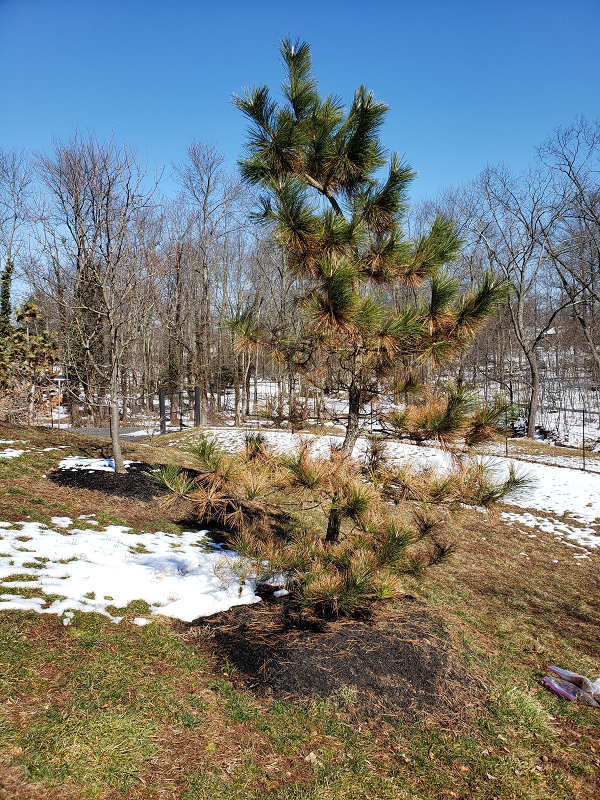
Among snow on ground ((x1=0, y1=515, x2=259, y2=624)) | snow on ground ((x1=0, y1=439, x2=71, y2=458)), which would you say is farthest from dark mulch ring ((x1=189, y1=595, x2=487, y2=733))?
snow on ground ((x1=0, y1=439, x2=71, y2=458))

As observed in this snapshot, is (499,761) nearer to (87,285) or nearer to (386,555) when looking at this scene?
(386,555)

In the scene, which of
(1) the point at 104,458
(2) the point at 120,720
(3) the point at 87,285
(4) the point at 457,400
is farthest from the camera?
(1) the point at 104,458

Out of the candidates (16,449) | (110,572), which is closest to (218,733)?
(110,572)

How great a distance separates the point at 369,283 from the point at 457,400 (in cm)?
135

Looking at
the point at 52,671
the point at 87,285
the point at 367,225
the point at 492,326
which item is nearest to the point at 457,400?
the point at 367,225

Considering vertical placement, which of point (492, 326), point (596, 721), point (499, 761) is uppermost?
point (492, 326)

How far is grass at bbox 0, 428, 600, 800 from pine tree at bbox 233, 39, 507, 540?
5.27ft

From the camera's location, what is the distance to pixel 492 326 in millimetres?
26234

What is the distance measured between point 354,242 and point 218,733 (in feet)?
10.9

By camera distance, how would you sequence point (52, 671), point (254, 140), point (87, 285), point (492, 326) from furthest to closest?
point (492, 326) < point (87, 285) < point (254, 140) < point (52, 671)

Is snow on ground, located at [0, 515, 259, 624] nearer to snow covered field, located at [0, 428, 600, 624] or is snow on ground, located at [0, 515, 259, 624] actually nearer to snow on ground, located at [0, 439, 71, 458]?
snow covered field, located at [0, 428, 600, 624]

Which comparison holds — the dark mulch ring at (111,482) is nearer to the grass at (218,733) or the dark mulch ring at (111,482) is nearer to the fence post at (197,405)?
the grass at (218,733)

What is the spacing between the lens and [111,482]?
634 centimetres

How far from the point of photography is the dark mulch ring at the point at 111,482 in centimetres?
612
